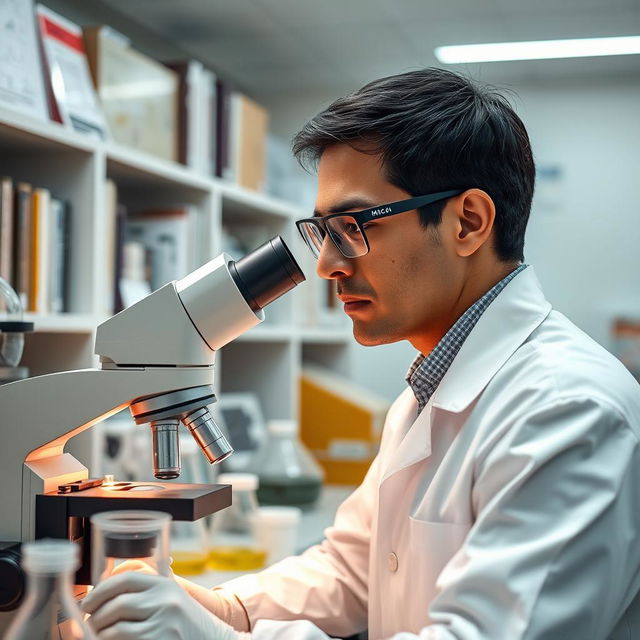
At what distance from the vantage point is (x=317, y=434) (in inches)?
127

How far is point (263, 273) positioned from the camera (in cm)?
101

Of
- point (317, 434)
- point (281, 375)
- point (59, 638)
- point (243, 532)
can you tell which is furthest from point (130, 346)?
point (317, 434)

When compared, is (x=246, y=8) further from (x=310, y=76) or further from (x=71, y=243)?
(x=71, y=243)

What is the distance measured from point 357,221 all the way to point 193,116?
56.3 inches

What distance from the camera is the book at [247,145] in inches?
106

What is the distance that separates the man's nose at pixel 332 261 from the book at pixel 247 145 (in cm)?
153

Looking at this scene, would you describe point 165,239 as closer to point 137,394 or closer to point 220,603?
point 220,603

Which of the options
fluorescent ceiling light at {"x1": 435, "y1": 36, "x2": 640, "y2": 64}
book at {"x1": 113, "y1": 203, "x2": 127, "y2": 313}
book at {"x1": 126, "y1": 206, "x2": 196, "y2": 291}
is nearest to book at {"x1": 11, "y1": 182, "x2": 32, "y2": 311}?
book at {"x1": 113, "y1": 203, "x2": 127, "y2": 313}

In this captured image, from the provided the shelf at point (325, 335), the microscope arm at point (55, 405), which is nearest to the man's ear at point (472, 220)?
the microscope arm at point (55, 405)

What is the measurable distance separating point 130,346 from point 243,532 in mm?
1119

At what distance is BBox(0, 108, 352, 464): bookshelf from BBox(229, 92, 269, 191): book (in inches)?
3.5

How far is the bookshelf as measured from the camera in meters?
1.82

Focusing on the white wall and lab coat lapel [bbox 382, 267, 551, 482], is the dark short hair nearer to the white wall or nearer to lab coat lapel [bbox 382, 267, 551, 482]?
lab coat lapel [bbox 382, 267, 551, 482]

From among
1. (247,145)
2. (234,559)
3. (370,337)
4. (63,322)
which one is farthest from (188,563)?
(247,145)
